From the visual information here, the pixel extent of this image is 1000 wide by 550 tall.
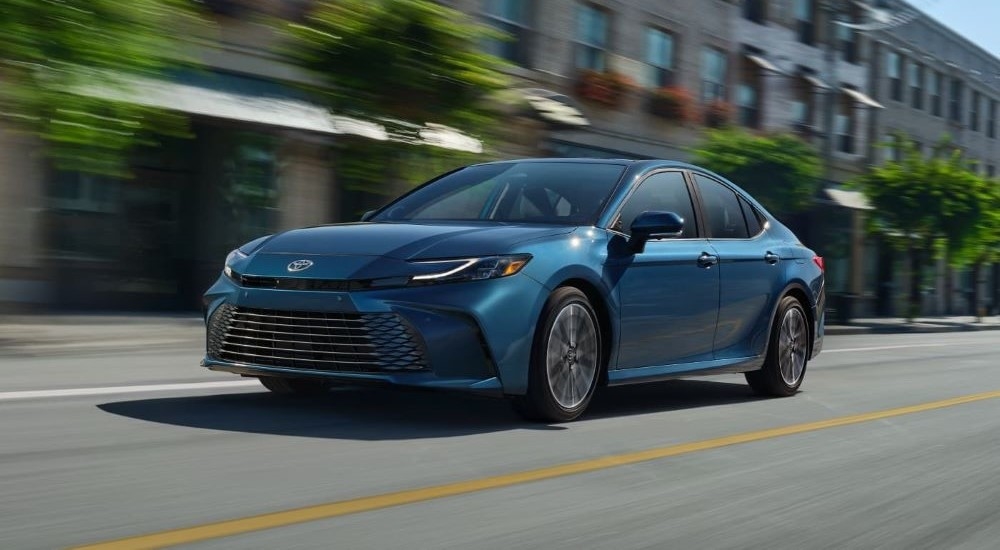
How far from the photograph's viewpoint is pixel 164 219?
62.7 feet

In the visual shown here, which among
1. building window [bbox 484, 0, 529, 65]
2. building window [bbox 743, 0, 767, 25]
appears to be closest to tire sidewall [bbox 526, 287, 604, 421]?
building window [bbox 484, 0, 529, 65]

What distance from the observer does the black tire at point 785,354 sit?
9.22 m

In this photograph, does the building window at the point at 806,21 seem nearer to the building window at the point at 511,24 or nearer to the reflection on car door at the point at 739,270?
the building window at the point at 511,24

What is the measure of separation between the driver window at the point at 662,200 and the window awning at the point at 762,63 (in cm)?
2643

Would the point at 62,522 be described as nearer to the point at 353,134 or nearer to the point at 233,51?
the point at 353,134

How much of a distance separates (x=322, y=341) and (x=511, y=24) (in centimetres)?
1923

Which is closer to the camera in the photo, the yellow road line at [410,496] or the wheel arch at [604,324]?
the yellow road line at [410,496]

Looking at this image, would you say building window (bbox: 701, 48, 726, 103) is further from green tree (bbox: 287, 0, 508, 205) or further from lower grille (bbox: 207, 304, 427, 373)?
lower grille (bbox: 207, 304, 427, 373)

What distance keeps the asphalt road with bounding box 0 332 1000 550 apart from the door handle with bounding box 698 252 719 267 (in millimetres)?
884

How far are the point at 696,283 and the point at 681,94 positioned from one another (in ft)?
74.1

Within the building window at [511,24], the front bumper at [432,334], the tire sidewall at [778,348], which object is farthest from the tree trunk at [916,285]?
the front bumper at [432,334]

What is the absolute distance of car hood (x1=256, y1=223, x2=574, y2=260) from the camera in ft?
21.4

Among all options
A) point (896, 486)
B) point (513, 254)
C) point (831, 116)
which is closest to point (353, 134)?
point (513, 254)

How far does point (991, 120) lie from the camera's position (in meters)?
59.6
